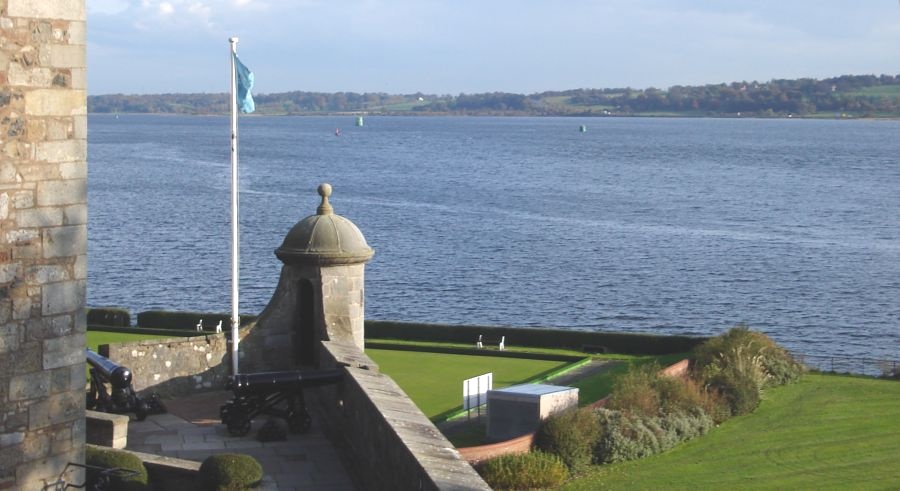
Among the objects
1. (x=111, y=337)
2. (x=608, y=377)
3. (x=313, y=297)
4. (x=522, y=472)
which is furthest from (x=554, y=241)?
(x=313, y=297)

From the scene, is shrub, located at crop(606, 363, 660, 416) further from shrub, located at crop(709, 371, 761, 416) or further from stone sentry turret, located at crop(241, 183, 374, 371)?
stone sentry turret, located at crop(241, 183, 374, 371)

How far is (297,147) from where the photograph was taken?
180 meters

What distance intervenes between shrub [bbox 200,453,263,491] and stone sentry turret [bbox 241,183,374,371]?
4.18 m

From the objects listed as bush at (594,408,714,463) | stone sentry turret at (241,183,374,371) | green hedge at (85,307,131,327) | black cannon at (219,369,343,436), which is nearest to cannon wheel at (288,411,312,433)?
black cannon at (219,369,343,436)

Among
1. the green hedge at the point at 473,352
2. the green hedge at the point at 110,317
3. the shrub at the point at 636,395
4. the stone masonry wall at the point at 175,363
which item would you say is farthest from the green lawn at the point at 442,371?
the green hedge at the point at 110,317

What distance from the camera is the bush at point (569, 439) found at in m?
22.1

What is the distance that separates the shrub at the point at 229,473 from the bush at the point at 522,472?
25.1 feet

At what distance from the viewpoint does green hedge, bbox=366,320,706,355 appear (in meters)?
34.6

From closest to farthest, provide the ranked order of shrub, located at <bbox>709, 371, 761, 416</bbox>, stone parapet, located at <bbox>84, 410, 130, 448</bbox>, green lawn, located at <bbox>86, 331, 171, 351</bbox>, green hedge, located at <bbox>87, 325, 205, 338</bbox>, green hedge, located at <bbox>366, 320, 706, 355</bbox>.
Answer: stone parapet, located at <bbox>84, 410, 130, 448</bbox>
shrub, located at <bbox>709, 371, 761, 416</bbox>
green lawn, located at <bbox>86, 331, 171, 351</bbox>
green hedge, located at <bbox>366, 320, 706, 355</bbox>
green hedge, located at <bbox>87, 325, 205, 338</bbox>

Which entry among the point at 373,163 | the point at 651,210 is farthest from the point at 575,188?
the point at 373,163

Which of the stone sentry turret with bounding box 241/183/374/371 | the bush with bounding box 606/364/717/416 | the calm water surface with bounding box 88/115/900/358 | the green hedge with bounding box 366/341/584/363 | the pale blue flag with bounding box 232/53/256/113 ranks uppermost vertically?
the pale blue flag with bounding box 232/53/256/113

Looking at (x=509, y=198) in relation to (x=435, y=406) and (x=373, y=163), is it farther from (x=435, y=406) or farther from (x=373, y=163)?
(x=435, y=406)

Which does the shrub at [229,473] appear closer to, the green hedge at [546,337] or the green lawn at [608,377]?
the green lawn at [608,377]

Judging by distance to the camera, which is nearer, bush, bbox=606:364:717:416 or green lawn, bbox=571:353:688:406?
bush, bbox=606:364:717:416
